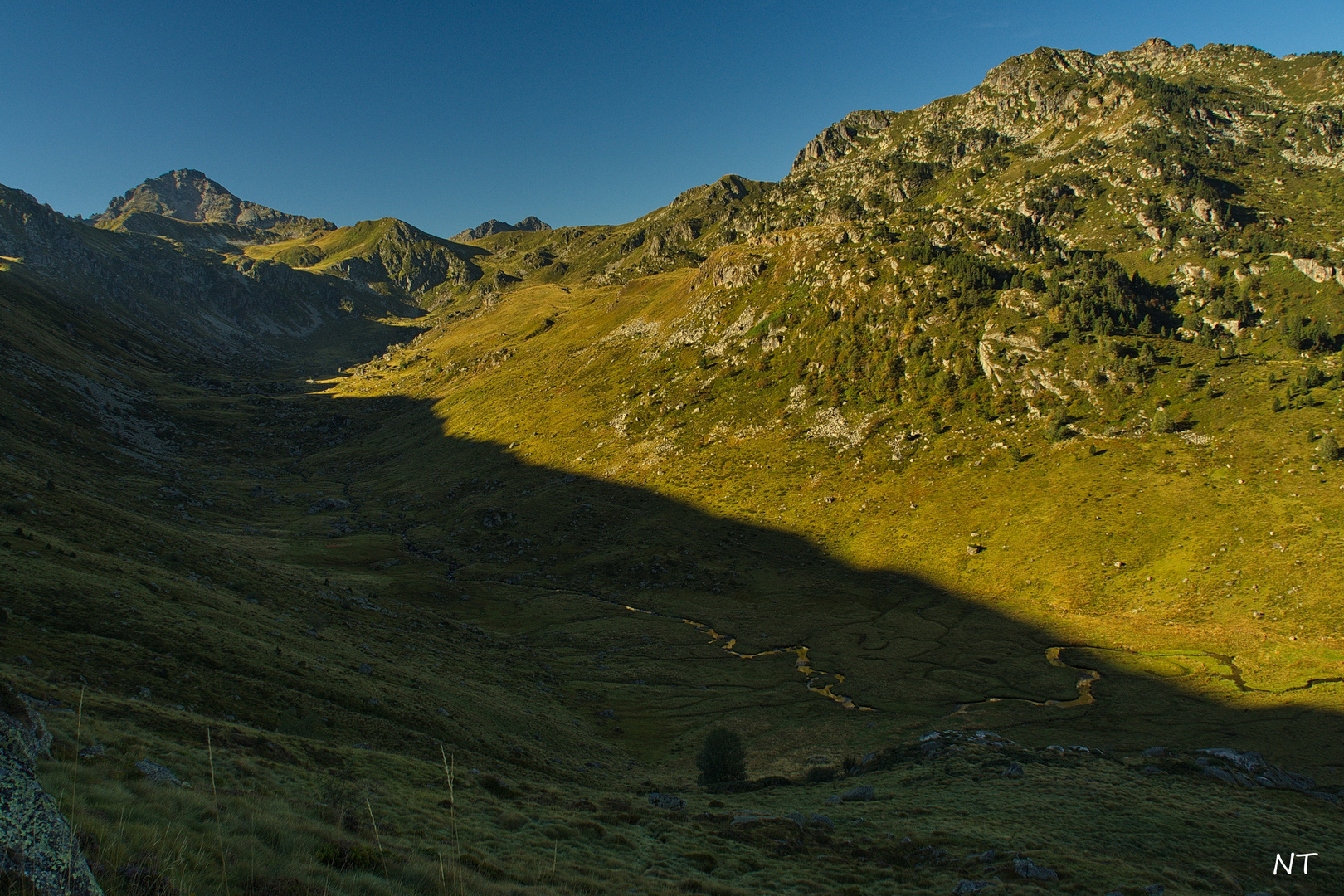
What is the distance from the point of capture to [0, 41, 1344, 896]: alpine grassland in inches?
948

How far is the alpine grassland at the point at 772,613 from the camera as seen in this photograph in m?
24.1

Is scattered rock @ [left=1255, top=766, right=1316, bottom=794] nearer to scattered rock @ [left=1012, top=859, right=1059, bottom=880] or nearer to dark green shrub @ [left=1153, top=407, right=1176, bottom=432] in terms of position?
scattered rock @ [left=1012, top=859, right=1059, bottom=880]

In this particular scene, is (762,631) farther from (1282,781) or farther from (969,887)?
(969,887)

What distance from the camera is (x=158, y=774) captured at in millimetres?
17750

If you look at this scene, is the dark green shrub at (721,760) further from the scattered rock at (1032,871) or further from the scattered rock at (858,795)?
the scattered rock at (1032,871)

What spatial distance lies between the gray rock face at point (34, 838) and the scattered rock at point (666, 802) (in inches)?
1322

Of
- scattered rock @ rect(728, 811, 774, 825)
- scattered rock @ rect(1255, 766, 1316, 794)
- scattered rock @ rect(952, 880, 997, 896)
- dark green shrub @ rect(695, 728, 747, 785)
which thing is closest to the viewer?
scattered rock @ rect(952, 880, 997, 896)

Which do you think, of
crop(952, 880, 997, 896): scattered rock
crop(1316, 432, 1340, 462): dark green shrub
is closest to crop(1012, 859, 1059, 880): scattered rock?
crop(952, 880, 997, 896): scattered rock

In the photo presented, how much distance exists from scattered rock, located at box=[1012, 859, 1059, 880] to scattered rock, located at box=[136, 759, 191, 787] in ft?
104

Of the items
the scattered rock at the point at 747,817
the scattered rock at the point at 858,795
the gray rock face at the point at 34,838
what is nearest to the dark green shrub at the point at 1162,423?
the scattered rock at the point at 858,795

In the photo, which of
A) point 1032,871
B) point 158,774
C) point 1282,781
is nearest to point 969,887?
point 1032,871

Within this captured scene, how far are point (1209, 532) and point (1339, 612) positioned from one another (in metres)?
19.9

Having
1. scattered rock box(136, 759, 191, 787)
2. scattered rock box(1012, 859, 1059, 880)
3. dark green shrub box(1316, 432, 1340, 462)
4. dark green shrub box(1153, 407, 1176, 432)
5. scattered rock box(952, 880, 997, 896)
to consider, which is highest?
dark green shrub box(1153, 407, 1176, 432)

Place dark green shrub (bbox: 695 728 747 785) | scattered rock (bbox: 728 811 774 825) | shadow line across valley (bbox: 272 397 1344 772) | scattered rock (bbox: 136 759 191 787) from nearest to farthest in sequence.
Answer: scattered rock (bbox: 136 759 191 787)
scattered rock (bbox: 728 811 774 825)
dark green shrub (bbox: 695 728 747 785)
shadow line across valley (bbox: 272 397 1344 772)
